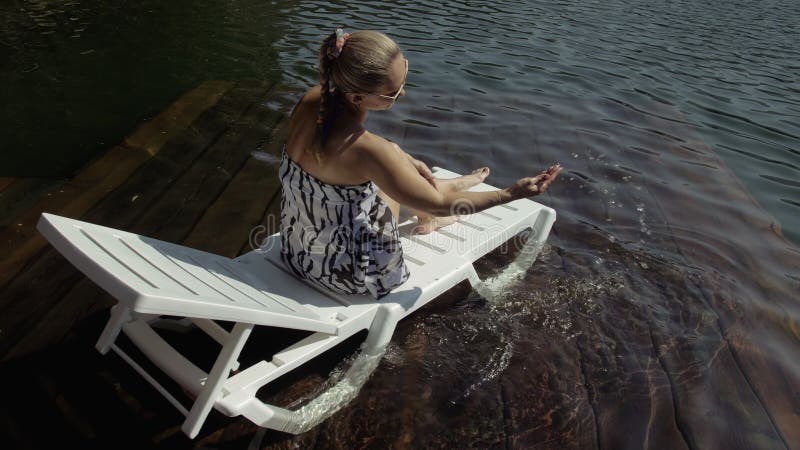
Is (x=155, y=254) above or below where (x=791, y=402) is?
above

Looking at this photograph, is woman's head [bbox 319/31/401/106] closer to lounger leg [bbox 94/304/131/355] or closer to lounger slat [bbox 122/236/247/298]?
lounger slat [bbox 122/236/247/298]

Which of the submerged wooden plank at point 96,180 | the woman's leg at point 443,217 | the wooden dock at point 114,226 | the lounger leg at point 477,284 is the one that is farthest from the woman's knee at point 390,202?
the submerged wooden plank at point 96,180

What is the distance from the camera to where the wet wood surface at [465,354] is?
9.25 ft

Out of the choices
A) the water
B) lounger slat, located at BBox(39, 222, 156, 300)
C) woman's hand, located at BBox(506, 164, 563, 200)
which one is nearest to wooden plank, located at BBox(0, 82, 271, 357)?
the water

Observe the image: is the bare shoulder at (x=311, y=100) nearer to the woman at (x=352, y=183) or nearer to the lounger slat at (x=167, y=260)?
the woman at (x=352, y=183)

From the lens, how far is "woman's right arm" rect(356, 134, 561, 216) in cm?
260

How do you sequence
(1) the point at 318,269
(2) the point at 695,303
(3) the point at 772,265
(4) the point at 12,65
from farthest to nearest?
(4) the point at 12,65 → (3) the point at 772,265 → (2) the point at 695,303 → (1) the point at 318,269

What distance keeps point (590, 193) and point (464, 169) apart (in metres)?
1.21

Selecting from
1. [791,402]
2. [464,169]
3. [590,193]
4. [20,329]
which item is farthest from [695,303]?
[20,329]

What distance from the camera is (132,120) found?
6.05 meters

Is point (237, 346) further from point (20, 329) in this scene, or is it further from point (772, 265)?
point (772, 265)

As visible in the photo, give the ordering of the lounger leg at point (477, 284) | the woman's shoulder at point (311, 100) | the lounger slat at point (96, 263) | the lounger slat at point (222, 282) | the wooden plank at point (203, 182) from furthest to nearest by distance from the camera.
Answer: the wooden plank at point (203, 182) < the lounger leg at point (477, 284) < the woman's shoulder at point (311, 100) < the lounger slat at point (222, 282) < the lounger slat at point (96, 263)

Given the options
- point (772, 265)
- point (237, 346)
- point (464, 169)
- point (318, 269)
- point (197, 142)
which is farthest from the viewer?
point (464, 169)

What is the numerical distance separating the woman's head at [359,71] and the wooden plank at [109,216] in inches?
71.7
